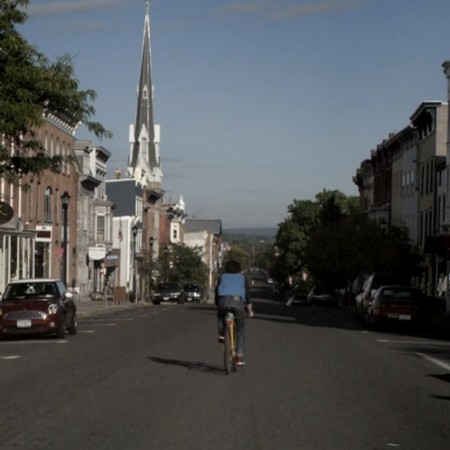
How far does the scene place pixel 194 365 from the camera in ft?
68.3

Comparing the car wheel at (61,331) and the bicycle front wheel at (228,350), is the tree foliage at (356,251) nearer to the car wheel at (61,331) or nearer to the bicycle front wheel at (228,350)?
the car wheel at (61,331)

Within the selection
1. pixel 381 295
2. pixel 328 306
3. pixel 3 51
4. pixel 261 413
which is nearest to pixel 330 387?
pixel 261 413

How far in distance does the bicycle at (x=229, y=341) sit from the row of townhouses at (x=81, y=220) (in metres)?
11.0

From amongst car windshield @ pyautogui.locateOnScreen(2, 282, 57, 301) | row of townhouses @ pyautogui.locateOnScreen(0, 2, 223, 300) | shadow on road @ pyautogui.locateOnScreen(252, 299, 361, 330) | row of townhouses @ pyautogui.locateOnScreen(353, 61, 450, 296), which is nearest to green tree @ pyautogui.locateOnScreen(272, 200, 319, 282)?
row of townhouses @ pyautogui.locateOnScreen(0, 2, 223, 300)

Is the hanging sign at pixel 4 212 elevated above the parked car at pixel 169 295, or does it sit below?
above

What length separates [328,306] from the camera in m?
78.5

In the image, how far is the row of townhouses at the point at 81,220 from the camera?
55.8 m

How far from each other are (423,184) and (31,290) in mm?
49167

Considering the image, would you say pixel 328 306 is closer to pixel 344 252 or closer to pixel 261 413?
pixel 344 252

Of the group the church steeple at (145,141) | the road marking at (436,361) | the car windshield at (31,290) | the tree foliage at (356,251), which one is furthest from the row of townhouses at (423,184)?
the church steeple at (145,141)

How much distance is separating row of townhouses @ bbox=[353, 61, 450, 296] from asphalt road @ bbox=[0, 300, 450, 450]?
103 ft

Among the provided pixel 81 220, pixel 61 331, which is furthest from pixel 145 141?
pixel 61 331

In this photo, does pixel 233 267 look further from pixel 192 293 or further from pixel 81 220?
pixel 192 293

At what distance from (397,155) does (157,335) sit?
60915 millimetres
